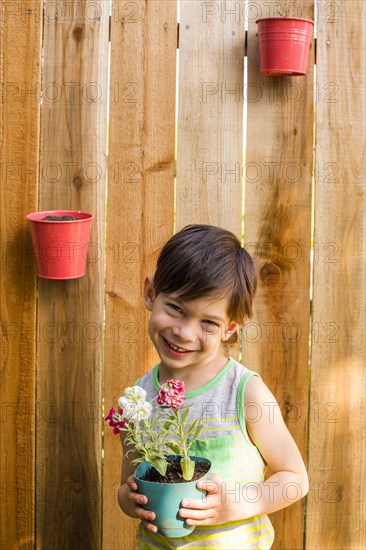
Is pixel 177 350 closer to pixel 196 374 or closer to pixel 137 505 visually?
pixel 196 374

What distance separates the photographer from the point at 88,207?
110 inches

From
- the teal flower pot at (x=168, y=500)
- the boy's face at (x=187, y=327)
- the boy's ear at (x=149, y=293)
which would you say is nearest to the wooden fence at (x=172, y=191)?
the boy's ear at (x=149, y=293)

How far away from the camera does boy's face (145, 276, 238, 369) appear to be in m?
2.12

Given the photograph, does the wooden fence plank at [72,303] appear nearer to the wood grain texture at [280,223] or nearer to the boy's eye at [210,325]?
the wood grain texture at [280,223]

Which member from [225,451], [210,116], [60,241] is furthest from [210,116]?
[225,451]

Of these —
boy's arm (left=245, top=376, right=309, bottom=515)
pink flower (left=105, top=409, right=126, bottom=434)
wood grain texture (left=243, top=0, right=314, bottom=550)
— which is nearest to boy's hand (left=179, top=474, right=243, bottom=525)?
boy's arm (left=245, top=376, right=309, bottom=515)

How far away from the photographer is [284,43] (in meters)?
2.57

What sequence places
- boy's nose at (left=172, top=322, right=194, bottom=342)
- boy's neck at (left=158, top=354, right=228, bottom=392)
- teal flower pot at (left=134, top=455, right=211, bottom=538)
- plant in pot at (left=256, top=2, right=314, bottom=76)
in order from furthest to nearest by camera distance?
→ plant in pot at (left=256, top=2, right=314, bottom=76), boy's neck at (left=158, top=354, right=228, bottom=392), boy's nose at (left=172, top=322, right=194, bottom=342), teal flower pot at (left=134, top=455, right=211, bottom=538)

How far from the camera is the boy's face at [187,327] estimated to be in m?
2.12

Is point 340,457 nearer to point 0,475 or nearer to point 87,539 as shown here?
point 87,539

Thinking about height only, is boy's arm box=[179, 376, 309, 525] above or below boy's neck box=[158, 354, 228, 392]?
below

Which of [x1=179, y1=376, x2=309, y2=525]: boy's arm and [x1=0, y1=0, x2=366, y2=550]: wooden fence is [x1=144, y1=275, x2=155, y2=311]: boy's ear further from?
[x1=0, y1=0, x2=366, y2=550]: wooden fence

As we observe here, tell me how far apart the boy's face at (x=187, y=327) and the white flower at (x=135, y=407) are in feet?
0.63

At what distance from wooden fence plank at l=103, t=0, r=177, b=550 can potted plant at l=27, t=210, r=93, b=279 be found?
14 cm
